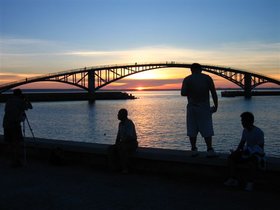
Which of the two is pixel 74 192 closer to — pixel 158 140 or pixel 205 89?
pixel 205 89

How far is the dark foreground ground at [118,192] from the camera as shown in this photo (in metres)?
5.97

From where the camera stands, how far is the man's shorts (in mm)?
7488

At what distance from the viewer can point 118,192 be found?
22.0ft

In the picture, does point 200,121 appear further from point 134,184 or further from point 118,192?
point 118,192

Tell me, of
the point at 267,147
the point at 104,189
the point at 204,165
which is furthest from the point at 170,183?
the point at 267,147

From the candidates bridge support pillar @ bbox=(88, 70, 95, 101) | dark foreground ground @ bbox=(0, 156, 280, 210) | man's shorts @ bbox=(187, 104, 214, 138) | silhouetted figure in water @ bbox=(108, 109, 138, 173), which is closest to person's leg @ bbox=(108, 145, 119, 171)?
silhouetted figure in water @ bbox=(108, 109, 138, 173)

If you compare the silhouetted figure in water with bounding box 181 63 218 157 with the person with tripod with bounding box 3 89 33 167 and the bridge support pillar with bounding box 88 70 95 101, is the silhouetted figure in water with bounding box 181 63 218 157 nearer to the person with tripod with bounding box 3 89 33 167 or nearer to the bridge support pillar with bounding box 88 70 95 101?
the person with tripod with bounding box 3 89 33 167

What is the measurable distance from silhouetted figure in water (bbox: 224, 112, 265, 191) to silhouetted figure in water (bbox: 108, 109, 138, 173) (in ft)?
6.73

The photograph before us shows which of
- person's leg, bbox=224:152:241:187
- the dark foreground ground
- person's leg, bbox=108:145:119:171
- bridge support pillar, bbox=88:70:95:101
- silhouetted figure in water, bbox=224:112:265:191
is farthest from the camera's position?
bridge support pillar, bbox=88:70:95:101

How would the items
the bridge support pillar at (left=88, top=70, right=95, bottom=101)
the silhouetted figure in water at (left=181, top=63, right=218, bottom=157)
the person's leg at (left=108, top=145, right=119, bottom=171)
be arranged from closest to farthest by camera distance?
1. the silhouetted figure in water at (left=181, top=63, right=218, bottom=157)
2. the person's leg at (left=108, top=145, right=119, bottom=171)
3. the bridge support pillar at (left=88, top=70, right=95, bottom=101)

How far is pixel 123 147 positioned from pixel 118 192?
59.5 inches

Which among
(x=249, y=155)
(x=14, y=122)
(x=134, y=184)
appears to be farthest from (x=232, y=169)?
(x=14, y=122)

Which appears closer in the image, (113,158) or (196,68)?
(196,68)

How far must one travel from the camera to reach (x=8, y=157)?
10.5 m
